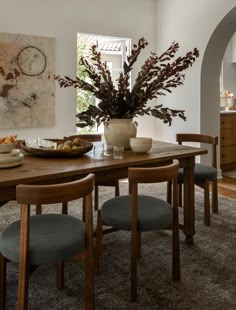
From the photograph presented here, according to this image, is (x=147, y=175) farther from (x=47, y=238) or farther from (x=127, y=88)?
(x=127, y=88)

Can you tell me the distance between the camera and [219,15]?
429 cm

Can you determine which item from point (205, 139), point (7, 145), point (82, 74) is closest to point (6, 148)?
point (7, 145)

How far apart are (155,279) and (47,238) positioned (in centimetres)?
86

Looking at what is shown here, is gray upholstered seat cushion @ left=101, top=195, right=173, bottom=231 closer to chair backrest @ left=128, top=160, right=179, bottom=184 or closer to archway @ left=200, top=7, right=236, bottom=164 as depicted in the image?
chair backrest @ left=128, top=160, right=179, bottom=184

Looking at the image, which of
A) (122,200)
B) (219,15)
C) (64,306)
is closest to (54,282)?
(64,306)

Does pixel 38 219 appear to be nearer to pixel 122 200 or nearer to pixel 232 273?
pixel 122 200

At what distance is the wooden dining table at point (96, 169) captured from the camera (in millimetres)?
1755

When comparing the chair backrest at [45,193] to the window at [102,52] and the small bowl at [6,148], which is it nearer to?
the small bowl at [6,148]

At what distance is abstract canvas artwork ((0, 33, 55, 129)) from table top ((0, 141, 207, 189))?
213 centimetres

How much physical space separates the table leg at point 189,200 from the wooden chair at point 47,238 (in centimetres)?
106

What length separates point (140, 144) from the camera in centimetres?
243

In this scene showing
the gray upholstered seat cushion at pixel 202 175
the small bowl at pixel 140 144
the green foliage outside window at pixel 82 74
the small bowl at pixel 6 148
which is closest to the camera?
the small bowl at pixel 6 148

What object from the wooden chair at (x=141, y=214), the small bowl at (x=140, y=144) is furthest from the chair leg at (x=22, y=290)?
the small bowl at (x=140, y=144)

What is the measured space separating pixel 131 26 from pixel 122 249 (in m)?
3.66
